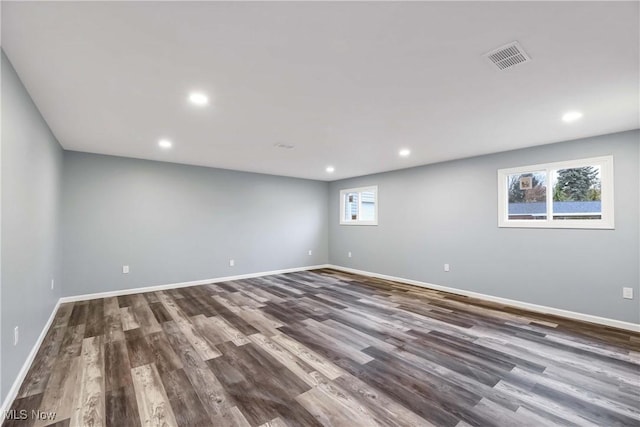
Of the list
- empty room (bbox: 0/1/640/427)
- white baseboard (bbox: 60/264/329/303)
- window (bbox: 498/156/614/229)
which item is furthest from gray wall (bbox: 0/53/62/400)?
window (bbox: 498/156/614/229)

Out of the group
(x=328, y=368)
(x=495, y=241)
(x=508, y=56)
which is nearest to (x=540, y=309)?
(x=495, y=241)

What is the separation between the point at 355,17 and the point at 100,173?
4938 mm

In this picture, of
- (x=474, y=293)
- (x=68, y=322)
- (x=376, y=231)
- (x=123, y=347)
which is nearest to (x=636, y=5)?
(x=474, y=293)

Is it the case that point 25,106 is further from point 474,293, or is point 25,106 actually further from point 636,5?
point 474,293

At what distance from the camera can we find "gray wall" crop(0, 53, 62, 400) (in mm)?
1856

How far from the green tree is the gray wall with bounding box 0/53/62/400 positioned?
19.2ft

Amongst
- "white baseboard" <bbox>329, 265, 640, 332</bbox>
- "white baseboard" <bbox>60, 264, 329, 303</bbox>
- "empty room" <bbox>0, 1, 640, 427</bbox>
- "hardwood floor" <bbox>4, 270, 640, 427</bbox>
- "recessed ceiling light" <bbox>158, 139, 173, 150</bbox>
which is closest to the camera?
"empty room" <bbox>0, 1, 640, 427</bbox>

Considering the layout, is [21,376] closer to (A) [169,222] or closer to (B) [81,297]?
(B) [81,297]

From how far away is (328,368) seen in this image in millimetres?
2371

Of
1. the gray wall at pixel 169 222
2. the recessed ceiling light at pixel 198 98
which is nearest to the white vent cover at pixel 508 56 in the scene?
the recessed ceiling light at pixel 198 98

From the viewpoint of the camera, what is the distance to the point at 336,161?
511 cm

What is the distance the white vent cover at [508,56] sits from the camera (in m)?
1.78

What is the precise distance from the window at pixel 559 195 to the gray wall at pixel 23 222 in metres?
5.61

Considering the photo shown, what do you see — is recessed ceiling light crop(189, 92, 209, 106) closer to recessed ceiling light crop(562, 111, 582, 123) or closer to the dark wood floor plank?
the dark wood floor plank
